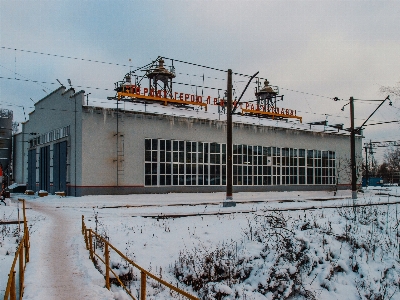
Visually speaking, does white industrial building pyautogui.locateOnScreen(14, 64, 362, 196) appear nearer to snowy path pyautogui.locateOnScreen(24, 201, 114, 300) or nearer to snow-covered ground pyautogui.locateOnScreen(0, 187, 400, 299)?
snow-covered ground pyautogui.locateOnScreen(0, 187, 400, 299)

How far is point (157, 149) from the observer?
3262 cm

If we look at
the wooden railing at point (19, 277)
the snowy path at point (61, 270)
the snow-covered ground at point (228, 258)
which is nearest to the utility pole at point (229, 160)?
the snow-covered ground at point (228, 258)

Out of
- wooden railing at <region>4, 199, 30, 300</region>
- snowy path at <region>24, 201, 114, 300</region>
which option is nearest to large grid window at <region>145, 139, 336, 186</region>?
snowy path at <region>24, 201, 114, 300</region>

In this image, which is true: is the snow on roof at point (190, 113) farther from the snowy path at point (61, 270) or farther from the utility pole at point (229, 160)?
the snowy path at point (61, 270)

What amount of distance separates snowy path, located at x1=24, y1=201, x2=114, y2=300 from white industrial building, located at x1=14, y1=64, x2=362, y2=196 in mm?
16350

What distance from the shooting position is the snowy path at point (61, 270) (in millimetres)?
7625

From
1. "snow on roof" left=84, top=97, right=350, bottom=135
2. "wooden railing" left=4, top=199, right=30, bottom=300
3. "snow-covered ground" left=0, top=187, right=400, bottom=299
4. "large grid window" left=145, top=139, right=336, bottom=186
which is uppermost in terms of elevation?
"snow on roof" left=84, top=97, right=350, bottom=135

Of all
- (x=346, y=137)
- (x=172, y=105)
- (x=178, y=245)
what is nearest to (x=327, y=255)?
(x=178, y=245)

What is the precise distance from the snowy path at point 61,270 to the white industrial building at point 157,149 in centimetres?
1635

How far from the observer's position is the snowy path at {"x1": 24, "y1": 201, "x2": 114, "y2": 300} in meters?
7.62

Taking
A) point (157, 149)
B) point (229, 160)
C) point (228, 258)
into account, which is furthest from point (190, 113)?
point (228, 258)

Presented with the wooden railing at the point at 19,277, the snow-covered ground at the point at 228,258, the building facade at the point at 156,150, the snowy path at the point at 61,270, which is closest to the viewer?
the wooden railing at the point at 19,277

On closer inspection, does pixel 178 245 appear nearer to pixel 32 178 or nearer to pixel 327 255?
pixel 327 255

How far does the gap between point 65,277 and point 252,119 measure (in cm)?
3491
